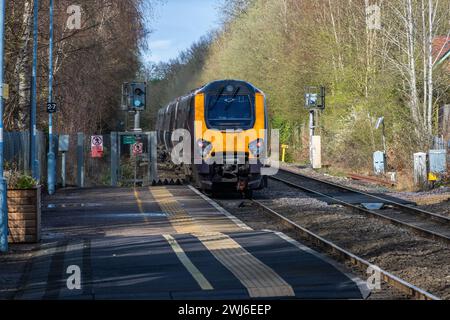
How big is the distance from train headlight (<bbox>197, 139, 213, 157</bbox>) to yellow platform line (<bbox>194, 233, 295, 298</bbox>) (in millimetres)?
7819

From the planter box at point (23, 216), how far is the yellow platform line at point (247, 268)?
2664 mm

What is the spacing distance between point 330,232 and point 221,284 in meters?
6.52

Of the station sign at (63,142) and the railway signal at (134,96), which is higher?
the railway signal at (134,96)

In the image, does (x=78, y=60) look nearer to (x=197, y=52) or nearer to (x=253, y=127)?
(x=253, y=127)

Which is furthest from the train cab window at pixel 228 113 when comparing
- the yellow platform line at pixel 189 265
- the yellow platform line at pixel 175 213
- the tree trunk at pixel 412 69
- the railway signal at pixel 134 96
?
the tree trunk at pixel 412 69

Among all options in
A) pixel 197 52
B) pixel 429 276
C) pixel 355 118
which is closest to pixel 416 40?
pixel 355 118

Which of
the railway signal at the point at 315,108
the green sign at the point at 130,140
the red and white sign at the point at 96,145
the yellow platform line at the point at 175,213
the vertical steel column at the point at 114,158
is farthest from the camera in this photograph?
the railway signal at the point at 315,108

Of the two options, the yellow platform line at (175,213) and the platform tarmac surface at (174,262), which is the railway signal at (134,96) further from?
the platform tarmac surface at (174,262)

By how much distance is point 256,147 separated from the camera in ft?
74.0

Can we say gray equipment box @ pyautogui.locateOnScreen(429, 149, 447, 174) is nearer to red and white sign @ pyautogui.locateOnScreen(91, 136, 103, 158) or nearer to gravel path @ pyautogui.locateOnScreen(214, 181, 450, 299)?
gravel path @ pyautogui.locateOnScreen(214, 181, 450, 299)

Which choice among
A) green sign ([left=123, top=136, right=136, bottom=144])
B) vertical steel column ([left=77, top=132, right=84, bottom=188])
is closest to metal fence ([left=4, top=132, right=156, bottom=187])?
vertical steel column ([left=77, top=132, right=84, bottom=188])

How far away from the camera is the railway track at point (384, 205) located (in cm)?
1641

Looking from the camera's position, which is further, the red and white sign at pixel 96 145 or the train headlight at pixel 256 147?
the red and white sign at pixel 96 145

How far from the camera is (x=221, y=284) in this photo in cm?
A: 976
